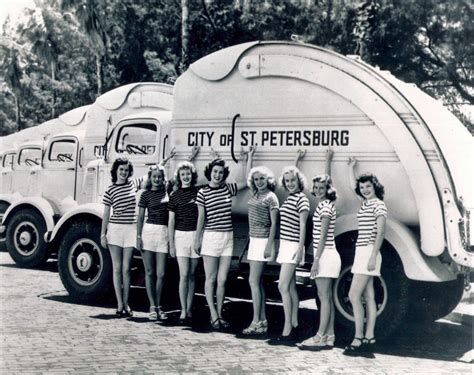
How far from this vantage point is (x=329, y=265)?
24.1ft

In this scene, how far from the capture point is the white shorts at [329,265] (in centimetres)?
735

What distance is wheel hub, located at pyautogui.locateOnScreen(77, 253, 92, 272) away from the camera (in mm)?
9797

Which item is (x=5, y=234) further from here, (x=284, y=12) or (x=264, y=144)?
(x=284, y=12)

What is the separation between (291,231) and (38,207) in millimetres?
7021

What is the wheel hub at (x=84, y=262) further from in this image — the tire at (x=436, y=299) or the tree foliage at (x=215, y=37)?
the tree foliage at (x=215, y=37)

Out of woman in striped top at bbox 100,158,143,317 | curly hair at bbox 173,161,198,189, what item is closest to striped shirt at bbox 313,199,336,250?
curly hair at bbox 173,161,198,189

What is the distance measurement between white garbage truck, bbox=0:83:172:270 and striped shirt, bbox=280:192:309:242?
9.96 feet

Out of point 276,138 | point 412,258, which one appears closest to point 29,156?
point 276,138

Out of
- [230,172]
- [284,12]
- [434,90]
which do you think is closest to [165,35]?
[284,12]

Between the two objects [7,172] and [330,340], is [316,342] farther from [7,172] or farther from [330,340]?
[7,172]

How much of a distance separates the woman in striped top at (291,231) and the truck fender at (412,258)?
36.4 inches

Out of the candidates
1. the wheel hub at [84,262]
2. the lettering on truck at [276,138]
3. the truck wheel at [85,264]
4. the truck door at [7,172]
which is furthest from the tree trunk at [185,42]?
the lettering on truck at [276,138]

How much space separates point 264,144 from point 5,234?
7.38 meters

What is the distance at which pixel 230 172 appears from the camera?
882 cm
